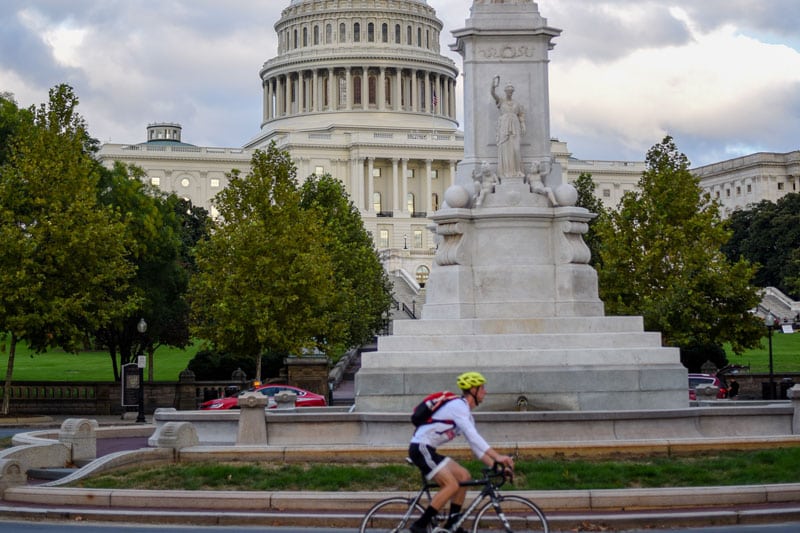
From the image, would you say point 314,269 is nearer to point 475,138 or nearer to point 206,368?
point 206,368

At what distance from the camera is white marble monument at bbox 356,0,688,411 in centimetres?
2400

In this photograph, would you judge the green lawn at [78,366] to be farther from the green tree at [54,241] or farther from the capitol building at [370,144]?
the capitol building at [370,144]

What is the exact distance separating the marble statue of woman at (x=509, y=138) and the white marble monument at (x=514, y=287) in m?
0.02

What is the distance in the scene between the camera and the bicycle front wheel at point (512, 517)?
14.5 meters

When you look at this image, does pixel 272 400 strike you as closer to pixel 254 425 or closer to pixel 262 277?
pixel 262 277

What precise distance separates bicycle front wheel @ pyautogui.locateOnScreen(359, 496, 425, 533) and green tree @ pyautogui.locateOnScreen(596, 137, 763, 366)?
36.5 metres

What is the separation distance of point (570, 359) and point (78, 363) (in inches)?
2254

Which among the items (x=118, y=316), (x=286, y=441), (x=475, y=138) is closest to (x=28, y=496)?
(x=286, y=441)

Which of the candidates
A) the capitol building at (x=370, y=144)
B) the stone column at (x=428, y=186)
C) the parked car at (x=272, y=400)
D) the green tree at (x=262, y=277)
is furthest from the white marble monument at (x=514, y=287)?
the stone column at (x=428, y=186)

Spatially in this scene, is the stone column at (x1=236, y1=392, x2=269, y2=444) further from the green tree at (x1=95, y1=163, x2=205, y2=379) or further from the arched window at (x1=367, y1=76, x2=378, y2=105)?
the arched window at (x1=367, y1=76, x2=378, y2=105)

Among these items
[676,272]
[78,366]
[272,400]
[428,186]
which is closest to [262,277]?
[272,400]

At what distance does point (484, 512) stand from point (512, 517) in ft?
4.15

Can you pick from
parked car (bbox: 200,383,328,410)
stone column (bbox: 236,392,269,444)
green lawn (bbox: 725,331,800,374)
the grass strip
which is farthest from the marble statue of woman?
green lawn (bbox: 725,331,800,374)

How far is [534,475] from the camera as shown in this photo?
19.9m
